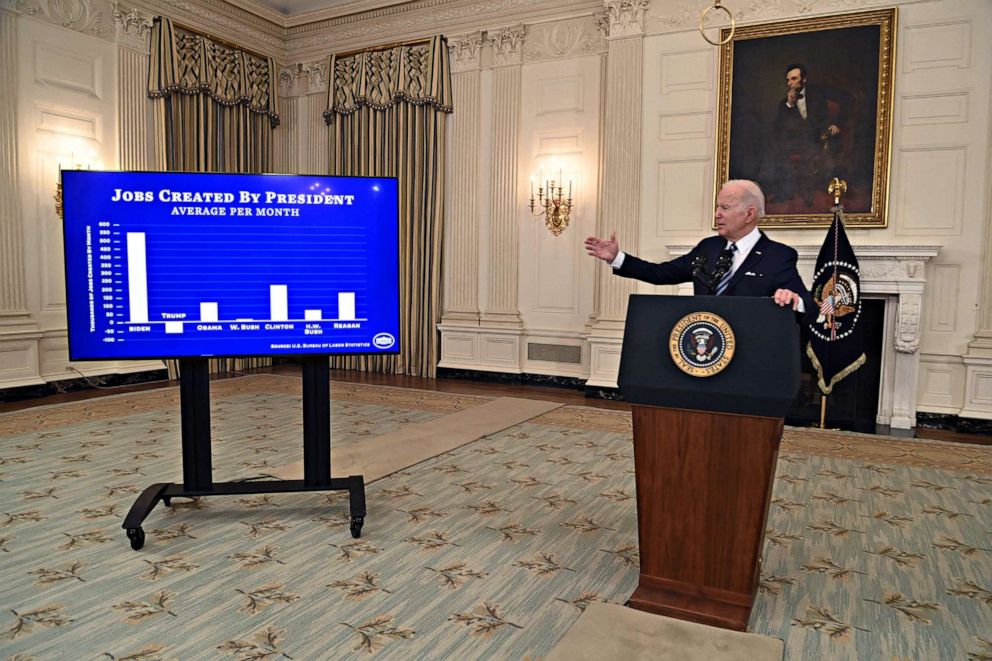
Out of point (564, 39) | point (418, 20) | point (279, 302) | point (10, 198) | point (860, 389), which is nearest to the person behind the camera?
point (279, 302)

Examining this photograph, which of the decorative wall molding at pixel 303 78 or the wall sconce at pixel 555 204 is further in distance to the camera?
the decorative wall molding at pixel 303 78

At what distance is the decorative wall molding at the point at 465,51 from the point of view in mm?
8000

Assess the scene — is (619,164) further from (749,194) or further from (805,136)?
(749,194)

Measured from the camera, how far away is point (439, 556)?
2.84m

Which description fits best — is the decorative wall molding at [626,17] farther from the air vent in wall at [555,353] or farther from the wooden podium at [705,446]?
the wooden podium at [705,446]

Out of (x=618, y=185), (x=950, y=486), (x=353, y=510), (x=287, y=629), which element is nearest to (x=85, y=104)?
(x=618, y=185)

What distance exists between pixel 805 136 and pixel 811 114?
0.20m

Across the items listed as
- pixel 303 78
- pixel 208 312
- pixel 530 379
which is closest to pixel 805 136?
pixel 530 379

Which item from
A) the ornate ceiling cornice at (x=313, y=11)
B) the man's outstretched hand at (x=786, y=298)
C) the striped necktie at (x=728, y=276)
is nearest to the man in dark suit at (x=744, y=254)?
the striped necktie at (x=728, y=276)

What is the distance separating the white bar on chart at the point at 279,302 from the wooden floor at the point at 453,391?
3.93 metres

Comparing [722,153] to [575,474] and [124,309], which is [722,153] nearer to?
[575,474]

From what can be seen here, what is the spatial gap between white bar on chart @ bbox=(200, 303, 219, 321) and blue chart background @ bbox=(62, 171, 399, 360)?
0.02 m

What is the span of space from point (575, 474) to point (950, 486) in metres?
2.16

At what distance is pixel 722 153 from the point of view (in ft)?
21.2
